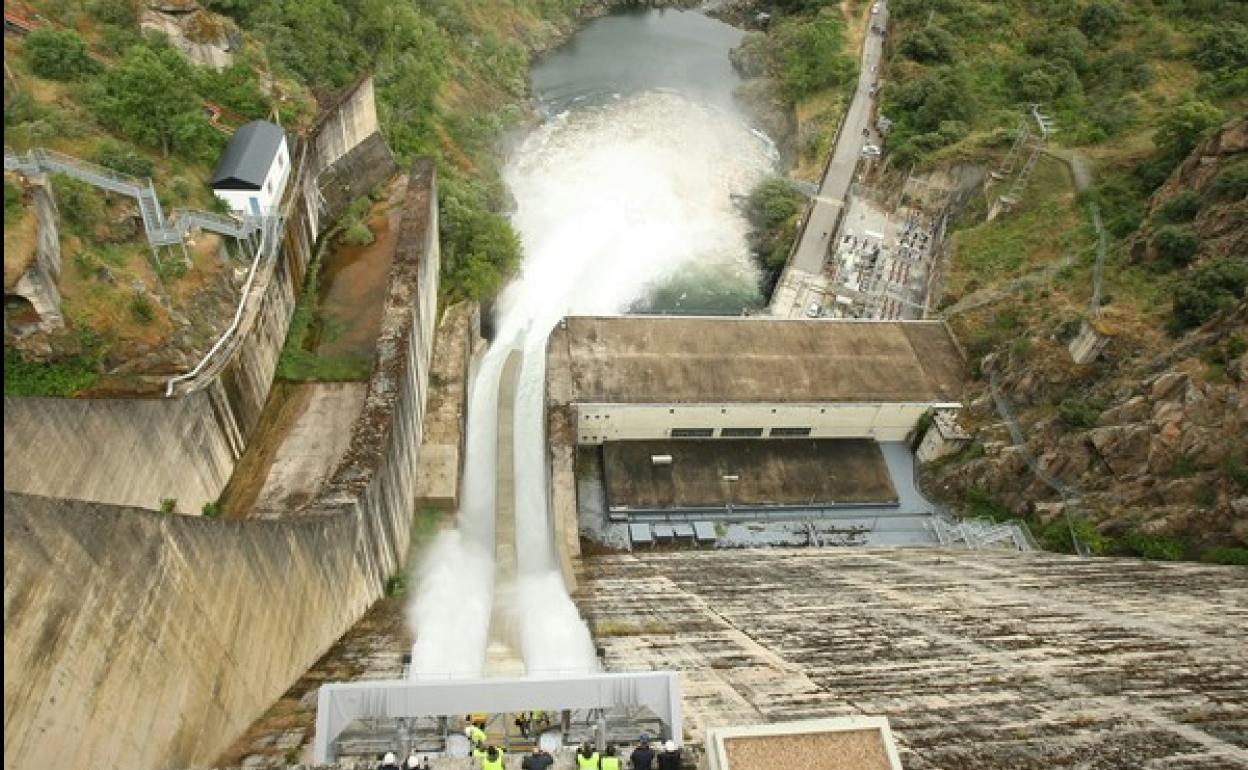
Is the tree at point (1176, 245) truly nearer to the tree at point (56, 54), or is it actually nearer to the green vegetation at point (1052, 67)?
the green vegetation at point (1052, 67)

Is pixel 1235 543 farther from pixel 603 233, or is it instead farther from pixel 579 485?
pixel 603 233

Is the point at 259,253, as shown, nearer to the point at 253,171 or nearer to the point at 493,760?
the point at 253,171

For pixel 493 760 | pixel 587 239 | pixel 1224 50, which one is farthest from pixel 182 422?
pixel 1224 50

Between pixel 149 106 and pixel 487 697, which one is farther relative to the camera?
pixel 149 106

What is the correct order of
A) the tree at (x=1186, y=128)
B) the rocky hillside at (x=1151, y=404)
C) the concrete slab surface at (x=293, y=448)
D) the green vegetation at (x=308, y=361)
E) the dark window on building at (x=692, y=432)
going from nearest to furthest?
1. the rocky hillside at (x=1151, y=404)
2. the concrete slab surface at (x=293, y=448)
3. the green vegetation at (x=308, y=361)
4. the dark window on building at (x=692, y=432)
5. the tree at (x=1186, y=128)

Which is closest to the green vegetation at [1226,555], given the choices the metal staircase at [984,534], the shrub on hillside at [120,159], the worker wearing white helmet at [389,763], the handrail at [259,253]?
the metal staircase at [984,534]
